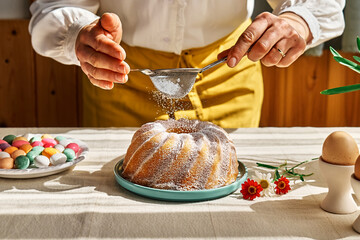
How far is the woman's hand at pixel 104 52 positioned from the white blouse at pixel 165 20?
253 millimetres

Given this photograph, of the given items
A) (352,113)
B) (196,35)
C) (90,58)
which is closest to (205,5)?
(196,35)

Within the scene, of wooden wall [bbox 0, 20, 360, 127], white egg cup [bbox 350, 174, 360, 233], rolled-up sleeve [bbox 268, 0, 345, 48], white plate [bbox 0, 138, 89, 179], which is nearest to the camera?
white egg cup [bbox 350, 174, 360, 233]

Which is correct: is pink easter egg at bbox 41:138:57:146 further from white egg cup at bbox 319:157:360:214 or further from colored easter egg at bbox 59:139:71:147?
white egg cup at bbox 319:157:360:214

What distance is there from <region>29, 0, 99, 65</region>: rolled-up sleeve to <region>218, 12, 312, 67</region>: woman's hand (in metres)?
0.52

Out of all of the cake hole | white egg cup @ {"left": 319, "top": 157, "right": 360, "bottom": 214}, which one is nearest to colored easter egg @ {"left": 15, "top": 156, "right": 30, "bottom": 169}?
the cake hole

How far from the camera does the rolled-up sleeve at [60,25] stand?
1.53 metres

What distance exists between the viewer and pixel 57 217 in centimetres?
93

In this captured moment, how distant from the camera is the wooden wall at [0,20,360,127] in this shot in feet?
8.12

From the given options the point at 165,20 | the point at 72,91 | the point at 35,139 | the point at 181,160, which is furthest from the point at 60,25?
the point at 72,91

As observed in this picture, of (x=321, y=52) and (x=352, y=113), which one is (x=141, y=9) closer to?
(x=321, y=52)

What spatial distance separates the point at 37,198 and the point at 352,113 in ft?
7.00

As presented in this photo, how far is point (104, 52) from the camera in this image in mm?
1217

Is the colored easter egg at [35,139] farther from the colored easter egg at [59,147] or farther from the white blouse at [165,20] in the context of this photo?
the white blouse at [165,20]

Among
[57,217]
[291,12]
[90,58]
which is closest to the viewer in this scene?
[57,217]
